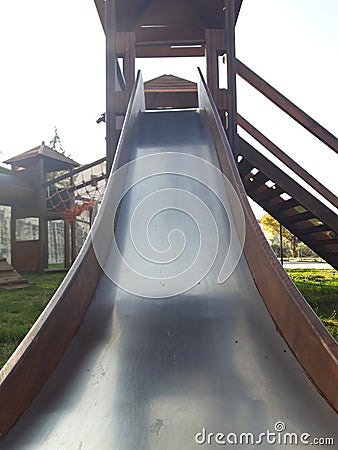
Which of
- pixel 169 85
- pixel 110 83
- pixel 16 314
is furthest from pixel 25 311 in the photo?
pixel 169 85

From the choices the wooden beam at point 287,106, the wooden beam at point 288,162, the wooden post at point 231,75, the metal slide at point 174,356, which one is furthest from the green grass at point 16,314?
the wooden beam at point 287,106

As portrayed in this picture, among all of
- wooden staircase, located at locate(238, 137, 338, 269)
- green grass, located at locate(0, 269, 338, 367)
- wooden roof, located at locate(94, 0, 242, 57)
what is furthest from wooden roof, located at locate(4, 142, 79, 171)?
wooden staircase, located at locate(238, 137, 338, 269)

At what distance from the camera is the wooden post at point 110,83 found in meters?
3.29

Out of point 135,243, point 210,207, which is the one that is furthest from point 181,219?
point 135,243

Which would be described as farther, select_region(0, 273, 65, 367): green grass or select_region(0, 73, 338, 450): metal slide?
select_region(0, 273, 65, 367): green grass

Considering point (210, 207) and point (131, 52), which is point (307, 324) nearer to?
point (210, 207)

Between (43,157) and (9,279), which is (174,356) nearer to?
(9,279)

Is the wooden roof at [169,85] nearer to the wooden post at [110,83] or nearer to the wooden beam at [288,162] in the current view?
the wooden beam at [288,162]

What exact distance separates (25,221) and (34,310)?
38.0ft

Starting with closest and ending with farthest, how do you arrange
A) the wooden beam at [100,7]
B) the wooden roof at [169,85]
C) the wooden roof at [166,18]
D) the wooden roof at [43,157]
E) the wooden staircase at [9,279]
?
the wooden beam at [100,7] → the wooden roof at [166,18] → the wooden staircase at [9,279] → the wooden roof at [169,85] → the wooden roof at [43,157]

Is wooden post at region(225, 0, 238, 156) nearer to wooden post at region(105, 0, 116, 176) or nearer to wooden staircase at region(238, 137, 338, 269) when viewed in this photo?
wooden staircase at region(238, 137, 338, 269)

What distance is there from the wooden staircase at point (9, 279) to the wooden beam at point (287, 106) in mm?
4208

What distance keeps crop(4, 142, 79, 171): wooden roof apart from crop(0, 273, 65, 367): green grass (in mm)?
4589

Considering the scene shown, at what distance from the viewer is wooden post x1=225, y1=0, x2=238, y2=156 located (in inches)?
131
